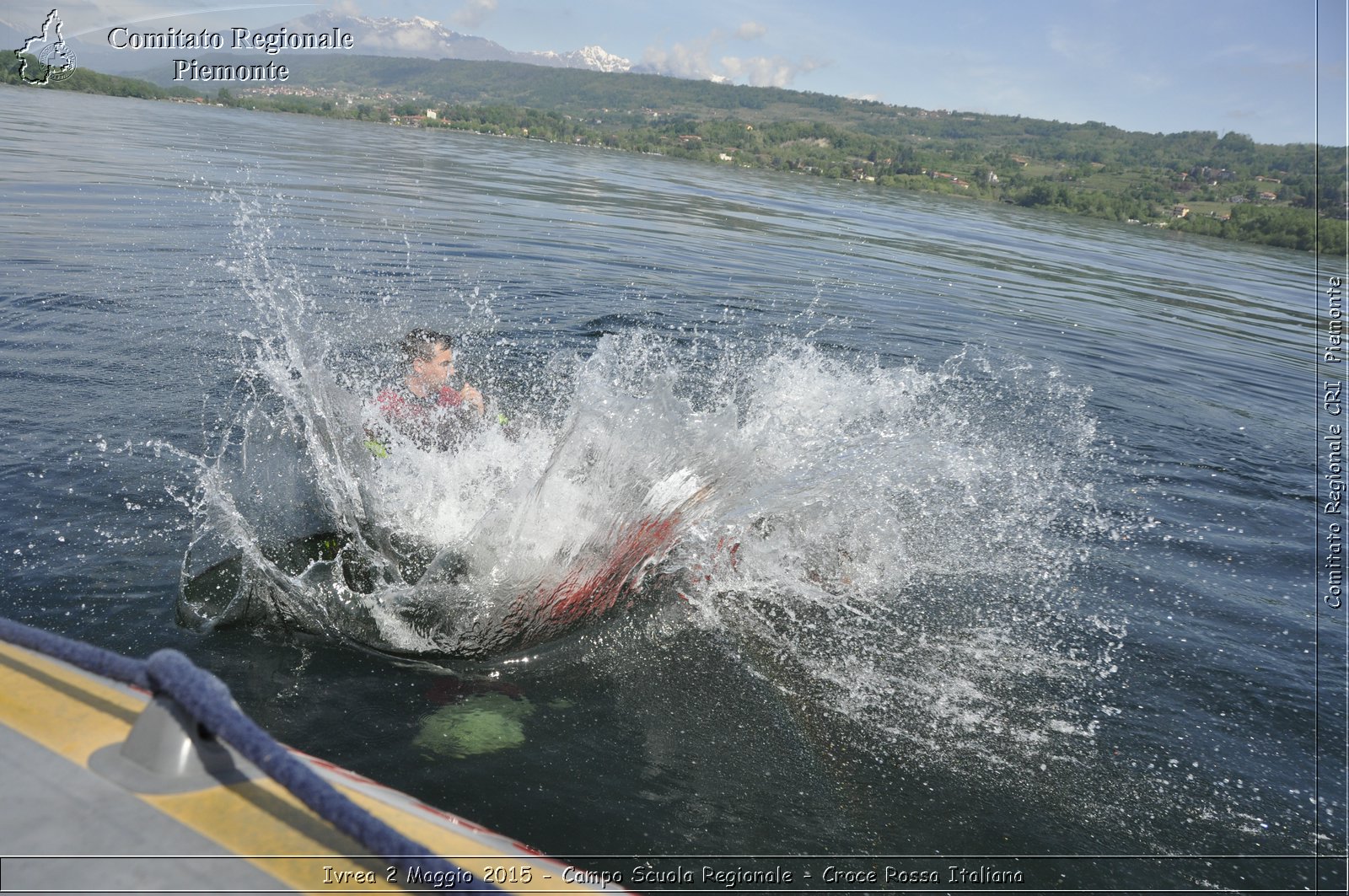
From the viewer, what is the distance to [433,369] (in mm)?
6906

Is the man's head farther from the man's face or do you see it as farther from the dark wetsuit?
the dark wetsuit

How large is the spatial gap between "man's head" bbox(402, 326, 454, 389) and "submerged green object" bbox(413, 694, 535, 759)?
342 cm

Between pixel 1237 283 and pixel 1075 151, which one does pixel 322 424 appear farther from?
pixel 1075 151

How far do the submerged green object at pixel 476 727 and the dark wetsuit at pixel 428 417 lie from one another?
2.78 meters

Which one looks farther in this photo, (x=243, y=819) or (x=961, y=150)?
(x=961, y=150)

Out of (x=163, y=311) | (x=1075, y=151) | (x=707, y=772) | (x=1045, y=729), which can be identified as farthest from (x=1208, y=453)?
(x=1075, y=151)

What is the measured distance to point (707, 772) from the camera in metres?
3.79

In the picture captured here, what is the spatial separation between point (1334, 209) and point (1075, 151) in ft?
405

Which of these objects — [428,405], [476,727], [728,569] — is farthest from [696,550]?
[428,405]

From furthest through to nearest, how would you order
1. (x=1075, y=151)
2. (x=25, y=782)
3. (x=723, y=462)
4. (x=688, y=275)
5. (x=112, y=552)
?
(x=1075, y=151) → (x=688, y=275) → (x=723, y=462) → (x=112, y=552) → (x=25, y=782)

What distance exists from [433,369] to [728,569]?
3098 mm

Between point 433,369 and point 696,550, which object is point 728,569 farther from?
point 433,369

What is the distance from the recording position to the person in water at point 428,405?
6.60 m

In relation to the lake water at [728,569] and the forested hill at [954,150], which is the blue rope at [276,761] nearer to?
the lake water at [728,569]
